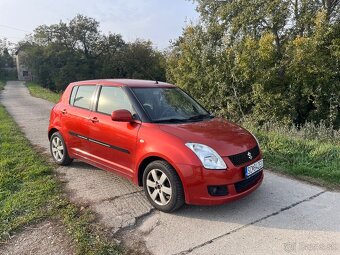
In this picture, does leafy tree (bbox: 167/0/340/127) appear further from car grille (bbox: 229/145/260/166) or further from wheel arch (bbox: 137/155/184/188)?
wheel arch (bbox: 137/155/184/188)

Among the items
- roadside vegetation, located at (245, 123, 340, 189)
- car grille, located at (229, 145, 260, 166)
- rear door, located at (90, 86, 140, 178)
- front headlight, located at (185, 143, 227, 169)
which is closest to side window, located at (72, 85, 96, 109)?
rear door, located at (90, 86, 140, 178)

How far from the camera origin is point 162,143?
3832 millimetres

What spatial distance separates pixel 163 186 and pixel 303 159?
328cm

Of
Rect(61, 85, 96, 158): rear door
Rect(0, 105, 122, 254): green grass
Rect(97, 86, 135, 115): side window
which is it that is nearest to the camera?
Rect(0, 105, 122, 254): green grass

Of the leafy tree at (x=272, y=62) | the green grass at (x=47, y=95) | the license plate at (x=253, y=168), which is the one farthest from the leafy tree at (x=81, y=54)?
the license plate at (x=253, y=168)

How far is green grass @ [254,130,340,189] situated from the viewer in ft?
16.9

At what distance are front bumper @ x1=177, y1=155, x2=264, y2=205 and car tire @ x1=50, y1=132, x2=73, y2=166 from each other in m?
2.87

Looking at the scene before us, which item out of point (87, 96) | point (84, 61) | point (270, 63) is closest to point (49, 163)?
point (87, 96)

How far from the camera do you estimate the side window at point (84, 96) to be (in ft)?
17.1

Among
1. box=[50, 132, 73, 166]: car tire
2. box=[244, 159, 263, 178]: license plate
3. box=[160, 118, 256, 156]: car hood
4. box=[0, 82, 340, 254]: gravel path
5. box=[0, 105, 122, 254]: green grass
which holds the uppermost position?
box=[160, 118, 256, 156]: car hood

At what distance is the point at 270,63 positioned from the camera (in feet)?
38.5

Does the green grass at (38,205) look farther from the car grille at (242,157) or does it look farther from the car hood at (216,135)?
the car grille at (242,157)

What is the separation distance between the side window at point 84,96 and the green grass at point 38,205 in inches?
51.1

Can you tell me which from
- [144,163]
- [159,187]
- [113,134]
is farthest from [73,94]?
[159,187]
